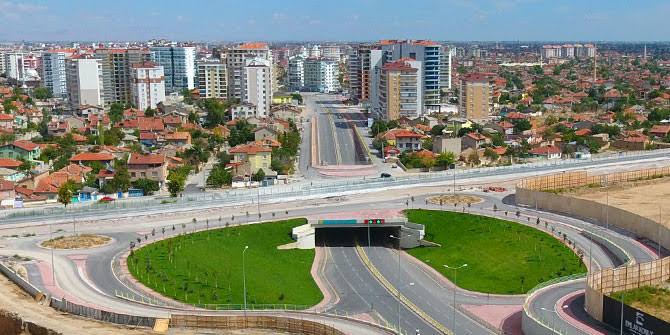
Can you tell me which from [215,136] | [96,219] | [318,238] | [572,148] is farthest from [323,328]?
[215,136]

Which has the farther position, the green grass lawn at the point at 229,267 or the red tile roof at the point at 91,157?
the red tile roof at the point at 91,157

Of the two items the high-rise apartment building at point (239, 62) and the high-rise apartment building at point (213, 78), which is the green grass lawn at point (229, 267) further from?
the high-rise apartment building at point (213, 78)

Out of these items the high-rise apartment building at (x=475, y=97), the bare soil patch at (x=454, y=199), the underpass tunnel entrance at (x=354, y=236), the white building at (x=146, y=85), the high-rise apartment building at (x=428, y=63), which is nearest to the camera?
the underpass tunnel entrance at (x=354, y=236)

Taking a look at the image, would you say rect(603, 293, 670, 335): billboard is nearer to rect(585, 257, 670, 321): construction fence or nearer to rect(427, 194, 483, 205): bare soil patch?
rect(585, 257, 670, 321): construction fence

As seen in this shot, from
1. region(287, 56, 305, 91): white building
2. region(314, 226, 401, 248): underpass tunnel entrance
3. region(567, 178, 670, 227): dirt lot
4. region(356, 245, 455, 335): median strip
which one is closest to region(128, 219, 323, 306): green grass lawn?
region(314, 226, 401, 248): underpass tunnel entrance

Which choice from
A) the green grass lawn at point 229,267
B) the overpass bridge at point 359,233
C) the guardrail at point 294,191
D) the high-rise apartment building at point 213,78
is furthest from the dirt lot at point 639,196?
the high-rise apartment building at point 213,78

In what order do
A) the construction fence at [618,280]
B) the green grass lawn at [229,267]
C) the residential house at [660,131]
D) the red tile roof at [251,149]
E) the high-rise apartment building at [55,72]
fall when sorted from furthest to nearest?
the high-rise apartment building at [55,72], the residential house at [660,131], the red tile roof at [251,149], the green grass lawn at [229,267], the construction fence at [618,280]

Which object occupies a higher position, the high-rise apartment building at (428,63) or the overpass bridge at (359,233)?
the high-rise apartment building at (428,63)
